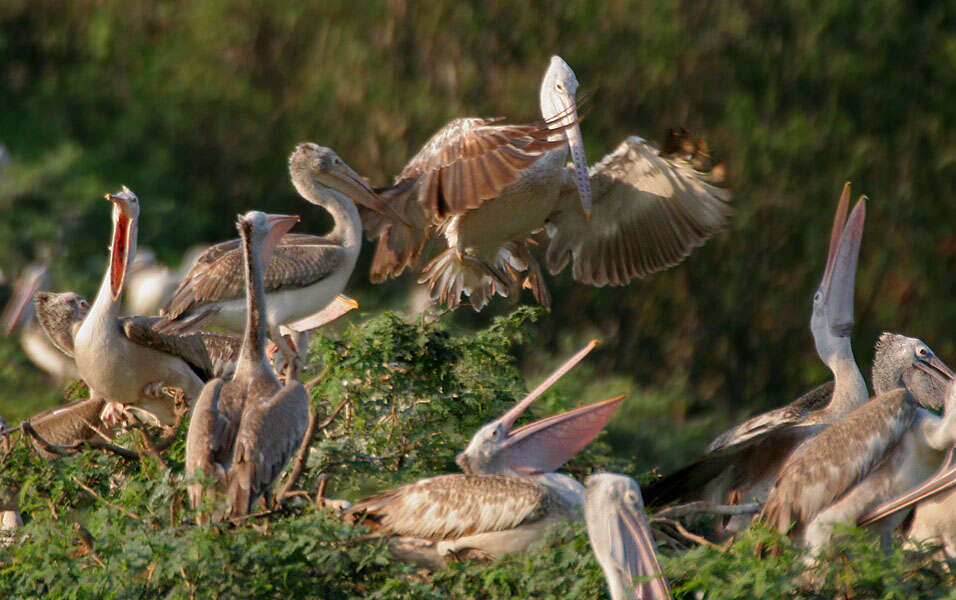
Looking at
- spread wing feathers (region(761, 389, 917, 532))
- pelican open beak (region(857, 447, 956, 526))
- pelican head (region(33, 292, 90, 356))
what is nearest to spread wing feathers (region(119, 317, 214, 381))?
pelican head (region(33, 292, 90, 356))

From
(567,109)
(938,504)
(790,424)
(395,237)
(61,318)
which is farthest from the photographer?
(395,237)

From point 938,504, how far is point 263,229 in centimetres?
193

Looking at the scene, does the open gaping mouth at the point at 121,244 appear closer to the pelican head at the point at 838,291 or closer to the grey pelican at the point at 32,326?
the grey pelican at the point at 32,326

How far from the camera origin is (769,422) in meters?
4.46

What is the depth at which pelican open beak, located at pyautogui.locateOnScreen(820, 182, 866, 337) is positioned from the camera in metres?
4.82

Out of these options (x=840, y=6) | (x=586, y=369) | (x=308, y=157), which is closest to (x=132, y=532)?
(x=308, y=157)

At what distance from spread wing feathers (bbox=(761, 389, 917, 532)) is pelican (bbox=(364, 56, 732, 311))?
152cm

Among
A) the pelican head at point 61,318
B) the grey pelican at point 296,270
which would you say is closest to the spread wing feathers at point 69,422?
the pelican head at point 61,318

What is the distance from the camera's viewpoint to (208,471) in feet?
11.3

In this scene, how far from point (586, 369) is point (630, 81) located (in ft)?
6.96

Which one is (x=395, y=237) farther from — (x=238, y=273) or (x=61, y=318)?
(x=61, y=318)

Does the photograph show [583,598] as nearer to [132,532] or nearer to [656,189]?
[132,532]

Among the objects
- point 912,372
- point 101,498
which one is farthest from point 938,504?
point 101,498

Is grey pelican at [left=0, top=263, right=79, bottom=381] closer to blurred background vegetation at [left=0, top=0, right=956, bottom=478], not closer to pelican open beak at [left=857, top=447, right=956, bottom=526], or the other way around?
blurred background vegetation at [left=0, top=0, right=956, bottom=478]
